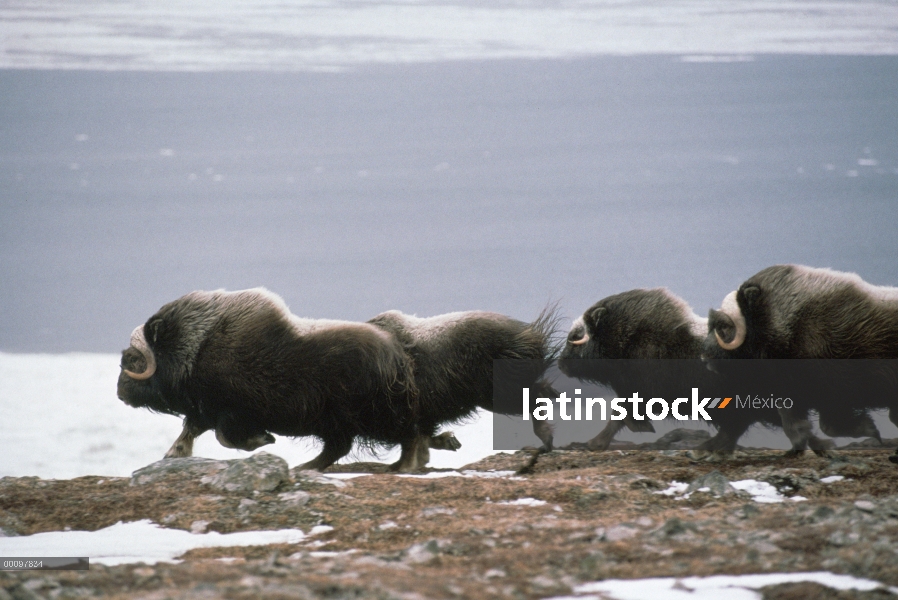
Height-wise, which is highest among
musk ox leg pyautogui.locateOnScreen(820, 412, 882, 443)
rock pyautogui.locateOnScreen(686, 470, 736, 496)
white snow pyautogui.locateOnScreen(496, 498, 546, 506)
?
musk ox leg pyautogui.locateOnScreen(820, 412, 882, 443)

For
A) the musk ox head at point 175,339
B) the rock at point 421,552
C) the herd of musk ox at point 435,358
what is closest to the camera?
the rock at point 421,552

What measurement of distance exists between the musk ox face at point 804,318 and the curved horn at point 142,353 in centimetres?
292

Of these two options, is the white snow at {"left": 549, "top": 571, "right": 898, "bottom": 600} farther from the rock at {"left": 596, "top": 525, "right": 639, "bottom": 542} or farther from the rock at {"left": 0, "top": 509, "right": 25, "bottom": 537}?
the rock at {"left": 0, "top": 509, "right": 25, "bottom": 537}

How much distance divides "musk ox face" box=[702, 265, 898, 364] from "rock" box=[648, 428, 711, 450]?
3.03 ft

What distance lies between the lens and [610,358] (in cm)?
624

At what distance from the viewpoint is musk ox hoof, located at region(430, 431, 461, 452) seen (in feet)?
21.1

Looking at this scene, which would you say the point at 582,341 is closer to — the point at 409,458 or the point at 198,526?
the point at 409,458

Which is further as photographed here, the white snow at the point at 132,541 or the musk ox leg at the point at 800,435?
Result: the musk ox leg at the point at 800,435

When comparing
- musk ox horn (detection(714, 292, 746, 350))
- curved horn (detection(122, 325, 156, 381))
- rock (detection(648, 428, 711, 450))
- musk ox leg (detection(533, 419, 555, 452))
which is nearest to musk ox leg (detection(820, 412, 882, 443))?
musk ox horn (detection(714, 292, 746, 350))

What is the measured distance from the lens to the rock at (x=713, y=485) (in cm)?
485

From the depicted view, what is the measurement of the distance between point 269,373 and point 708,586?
118 inches

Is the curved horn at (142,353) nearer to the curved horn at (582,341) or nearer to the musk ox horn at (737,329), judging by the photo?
the curved horn at (582,341)

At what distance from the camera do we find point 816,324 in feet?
18.2

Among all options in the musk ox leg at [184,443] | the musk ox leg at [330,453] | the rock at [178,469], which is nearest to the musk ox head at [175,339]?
the musk ox leg at [184,443]
